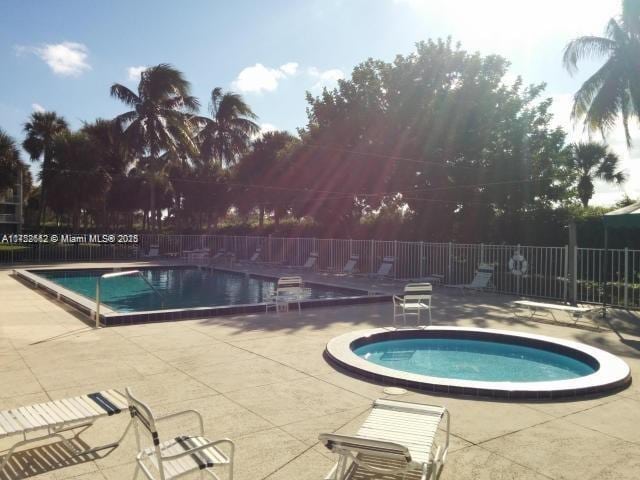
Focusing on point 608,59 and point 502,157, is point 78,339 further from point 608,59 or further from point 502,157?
point 608,59

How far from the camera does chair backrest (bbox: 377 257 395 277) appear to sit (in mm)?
17297

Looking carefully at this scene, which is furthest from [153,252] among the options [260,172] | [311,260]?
[311,260]

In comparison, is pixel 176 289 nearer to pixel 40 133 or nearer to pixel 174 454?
pixel 174 454

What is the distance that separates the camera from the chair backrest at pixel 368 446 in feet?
8.11

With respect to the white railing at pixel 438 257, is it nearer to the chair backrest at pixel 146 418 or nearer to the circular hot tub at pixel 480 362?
the circular hot tub at pixel 480 362

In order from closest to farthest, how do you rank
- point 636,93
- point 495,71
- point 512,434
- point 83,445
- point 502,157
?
point 83,445 → point 512,434 → point 636,93 → point 502,157 → point 495,71

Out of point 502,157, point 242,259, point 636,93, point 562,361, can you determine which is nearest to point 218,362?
point 562,361

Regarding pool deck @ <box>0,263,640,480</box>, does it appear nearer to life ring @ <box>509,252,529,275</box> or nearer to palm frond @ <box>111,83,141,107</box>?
life ring @ <box>509,252,529,275</box>

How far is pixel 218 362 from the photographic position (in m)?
6.38

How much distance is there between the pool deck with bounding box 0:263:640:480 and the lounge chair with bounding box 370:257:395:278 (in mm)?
7802

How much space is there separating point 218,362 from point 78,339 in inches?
106

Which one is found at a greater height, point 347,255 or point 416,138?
point 416,138

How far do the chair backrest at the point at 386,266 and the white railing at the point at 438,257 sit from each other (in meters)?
0.38

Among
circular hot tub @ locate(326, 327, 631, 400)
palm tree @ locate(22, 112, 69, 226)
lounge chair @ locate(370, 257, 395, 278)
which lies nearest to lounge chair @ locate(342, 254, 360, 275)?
lounge chair @ locate(370, 257, 395, 278)
